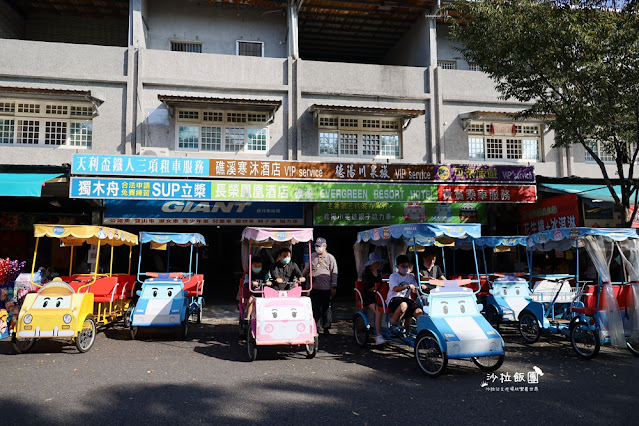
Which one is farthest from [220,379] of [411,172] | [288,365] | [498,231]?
[498,231]

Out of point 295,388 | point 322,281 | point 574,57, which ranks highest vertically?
point 574,57

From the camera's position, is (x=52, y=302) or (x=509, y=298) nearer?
(x=52, y=302)

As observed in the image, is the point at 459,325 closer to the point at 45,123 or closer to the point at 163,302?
the point at 163,302

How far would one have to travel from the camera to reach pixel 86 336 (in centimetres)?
827

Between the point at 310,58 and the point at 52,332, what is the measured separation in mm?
14480

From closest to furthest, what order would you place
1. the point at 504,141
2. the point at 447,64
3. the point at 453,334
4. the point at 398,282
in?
the point at 453,334
the point at 398,282
the point at 504,141
the point at 447,64

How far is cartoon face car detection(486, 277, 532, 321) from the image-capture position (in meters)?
10.2

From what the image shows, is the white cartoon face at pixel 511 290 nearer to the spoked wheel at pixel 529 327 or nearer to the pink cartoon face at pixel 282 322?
the spoked wheel at pixel 529 327

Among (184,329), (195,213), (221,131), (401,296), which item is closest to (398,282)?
(401,296)

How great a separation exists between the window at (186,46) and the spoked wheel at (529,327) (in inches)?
521

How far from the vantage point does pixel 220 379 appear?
6391mm

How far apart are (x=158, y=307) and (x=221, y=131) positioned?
6803 millimetres

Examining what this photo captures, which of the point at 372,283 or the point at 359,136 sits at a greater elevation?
the point at 359,136

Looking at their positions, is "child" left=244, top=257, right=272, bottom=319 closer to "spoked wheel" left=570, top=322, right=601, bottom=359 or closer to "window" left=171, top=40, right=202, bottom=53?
"spoked wheel" left=570, top=322, right=601, bottom=359
